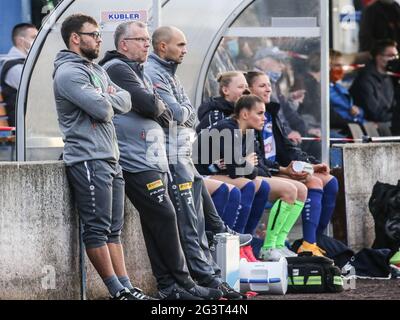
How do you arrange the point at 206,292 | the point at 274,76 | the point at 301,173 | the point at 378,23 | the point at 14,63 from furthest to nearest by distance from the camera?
the point at 378,23 < the point at 274,76 < the point at 14,63 < the point at 301,173 < the point at 206,292

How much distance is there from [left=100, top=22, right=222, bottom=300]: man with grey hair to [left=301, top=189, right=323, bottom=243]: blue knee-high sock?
8.01 ft

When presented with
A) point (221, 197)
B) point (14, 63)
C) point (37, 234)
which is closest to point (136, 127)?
point (37, 234)

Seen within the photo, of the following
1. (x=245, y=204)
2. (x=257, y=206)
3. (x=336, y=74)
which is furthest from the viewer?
(x=336, y=74)

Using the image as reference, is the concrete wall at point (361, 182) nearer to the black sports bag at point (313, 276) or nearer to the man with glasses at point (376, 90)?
the black sports bag at point (313, 276)

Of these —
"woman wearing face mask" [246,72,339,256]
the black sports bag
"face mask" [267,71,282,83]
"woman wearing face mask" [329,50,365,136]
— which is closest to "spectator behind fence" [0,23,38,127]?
"face mask" [267,71,282,83]

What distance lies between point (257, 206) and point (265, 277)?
1.09 meters

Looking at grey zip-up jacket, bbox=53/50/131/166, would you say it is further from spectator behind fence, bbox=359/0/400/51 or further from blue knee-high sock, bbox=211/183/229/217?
spectator behind fence, bbox=359/0/400/51

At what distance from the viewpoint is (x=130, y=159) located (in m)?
11.3

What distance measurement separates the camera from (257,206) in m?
13.3

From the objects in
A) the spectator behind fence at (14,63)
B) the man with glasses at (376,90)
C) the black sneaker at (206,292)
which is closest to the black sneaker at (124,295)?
the black sneaker at (206,292)

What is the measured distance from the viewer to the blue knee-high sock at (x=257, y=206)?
43.3 feet

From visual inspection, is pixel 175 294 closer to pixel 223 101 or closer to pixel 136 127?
pixel 136 127

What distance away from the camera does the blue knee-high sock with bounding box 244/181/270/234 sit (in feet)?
43.3
